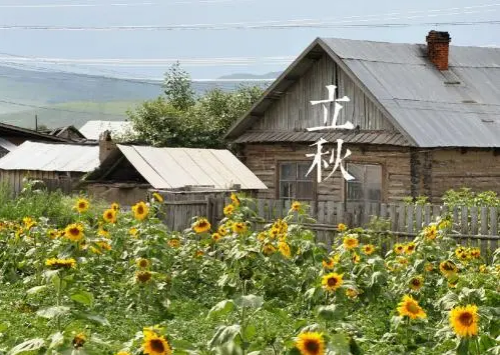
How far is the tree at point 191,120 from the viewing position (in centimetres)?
3164

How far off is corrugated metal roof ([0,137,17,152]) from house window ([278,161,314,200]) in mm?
13076

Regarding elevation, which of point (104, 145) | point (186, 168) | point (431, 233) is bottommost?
point (431, 233)

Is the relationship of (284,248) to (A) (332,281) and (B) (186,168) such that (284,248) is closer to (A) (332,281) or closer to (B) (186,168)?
(A) (332,281)

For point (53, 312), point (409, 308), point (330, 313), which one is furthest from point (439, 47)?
point (53, 312)

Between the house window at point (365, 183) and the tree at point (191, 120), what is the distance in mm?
7331

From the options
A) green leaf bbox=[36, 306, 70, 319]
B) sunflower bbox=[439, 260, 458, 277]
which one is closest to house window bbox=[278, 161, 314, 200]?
sunflower bbox=[439, 260, 458, 277]

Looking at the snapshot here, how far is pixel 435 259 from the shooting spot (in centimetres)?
1016

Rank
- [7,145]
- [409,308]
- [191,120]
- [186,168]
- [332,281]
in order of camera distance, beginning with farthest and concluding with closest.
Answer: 1. [7,145]
2. [191,120]
3. [186,168]
4. [332,281]
5. [409,308]

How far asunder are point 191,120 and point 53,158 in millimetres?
4713

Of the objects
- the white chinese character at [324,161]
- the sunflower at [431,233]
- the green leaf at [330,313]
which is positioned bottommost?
the green leaf at [330,313]

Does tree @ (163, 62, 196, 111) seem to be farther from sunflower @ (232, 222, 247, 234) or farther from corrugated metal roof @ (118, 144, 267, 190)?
sunflower @ (232, 222, 247, 234)

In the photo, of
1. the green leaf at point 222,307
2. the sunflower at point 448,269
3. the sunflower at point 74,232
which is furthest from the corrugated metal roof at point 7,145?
the green leaf at point 222,307

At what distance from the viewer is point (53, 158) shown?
94.5ft

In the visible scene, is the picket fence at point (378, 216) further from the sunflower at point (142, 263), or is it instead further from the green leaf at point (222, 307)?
the green leaf at point (222, 307)
